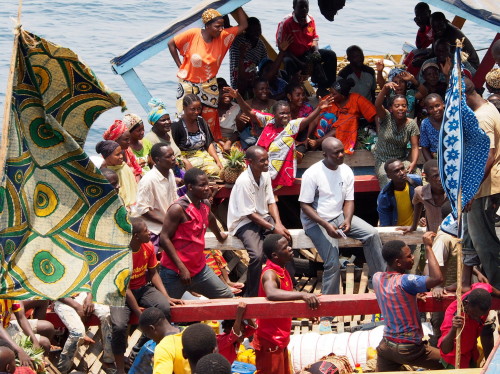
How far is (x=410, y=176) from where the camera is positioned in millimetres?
10281

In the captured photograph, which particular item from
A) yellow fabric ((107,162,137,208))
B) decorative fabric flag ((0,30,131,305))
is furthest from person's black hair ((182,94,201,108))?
decorative fabric flag ((0,30,131,305))

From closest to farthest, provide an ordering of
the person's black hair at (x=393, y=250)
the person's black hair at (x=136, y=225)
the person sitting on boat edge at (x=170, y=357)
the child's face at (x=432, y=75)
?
the person sitting on boat edge at (x=170, y=357) < the person's black hair at (x=393, y=250) < the person's black hair at (x=136, y=225) < the child's face at (x=432, y=75)

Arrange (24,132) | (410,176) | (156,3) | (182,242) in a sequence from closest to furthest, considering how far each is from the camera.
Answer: (24,132) < (182,242) < (410,176) < (156,3)

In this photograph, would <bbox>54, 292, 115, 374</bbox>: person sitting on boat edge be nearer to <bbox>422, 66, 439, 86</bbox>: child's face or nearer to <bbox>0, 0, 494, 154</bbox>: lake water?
<bbox>422, 66, 439, 86</bbox>: child's face

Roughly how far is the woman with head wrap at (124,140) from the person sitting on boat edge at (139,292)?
1.94 metres

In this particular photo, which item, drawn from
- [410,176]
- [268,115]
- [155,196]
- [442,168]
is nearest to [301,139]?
A: [268,115]

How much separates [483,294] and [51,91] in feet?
10.3

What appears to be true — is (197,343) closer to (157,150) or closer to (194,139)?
(157,150)

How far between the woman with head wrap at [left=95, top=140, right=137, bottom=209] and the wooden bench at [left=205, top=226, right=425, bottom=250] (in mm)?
762

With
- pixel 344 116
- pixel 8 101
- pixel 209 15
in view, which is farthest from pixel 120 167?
pixel 8 101

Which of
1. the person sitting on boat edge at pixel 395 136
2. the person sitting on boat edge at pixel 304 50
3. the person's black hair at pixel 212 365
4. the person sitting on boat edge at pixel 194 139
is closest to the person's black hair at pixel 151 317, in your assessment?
the person's black hair at pixel 212 365

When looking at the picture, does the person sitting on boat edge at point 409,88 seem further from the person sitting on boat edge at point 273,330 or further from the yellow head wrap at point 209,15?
the person sitting on boat edge at point 273,330

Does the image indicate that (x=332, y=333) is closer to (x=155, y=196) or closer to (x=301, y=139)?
(x=155, y=196)

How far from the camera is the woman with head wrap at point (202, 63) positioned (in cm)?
1142
